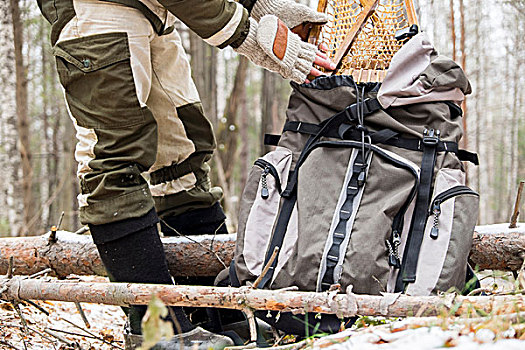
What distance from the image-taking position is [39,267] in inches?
102

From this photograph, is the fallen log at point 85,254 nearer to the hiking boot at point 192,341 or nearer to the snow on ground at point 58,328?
the snow on ground at point 58,328

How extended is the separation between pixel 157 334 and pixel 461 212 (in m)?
1.32

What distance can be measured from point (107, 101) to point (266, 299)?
937 mm

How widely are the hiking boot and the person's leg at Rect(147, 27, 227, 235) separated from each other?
0.57m

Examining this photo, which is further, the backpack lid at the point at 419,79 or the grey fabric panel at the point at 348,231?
the backpack lid at the point at 419,79

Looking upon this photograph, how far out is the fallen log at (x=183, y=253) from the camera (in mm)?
2219

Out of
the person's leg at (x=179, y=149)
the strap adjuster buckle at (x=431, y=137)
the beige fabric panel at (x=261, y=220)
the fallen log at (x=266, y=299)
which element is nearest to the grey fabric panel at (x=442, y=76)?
the strap adjuster buckle at (x=431, y=137)

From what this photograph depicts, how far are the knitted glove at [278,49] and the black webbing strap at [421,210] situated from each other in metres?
0.55

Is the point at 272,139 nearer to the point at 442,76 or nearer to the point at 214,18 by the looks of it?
the point at 214,18

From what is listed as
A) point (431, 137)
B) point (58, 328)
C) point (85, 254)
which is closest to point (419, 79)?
point (431, 137)

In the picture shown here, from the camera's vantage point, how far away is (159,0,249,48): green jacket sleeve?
1.94 meters

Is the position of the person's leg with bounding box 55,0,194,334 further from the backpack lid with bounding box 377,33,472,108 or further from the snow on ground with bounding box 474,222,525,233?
the snow on ground with bounding box 474,222,525,233

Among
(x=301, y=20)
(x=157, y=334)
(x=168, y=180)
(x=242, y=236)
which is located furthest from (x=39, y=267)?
(x=157, y=334)

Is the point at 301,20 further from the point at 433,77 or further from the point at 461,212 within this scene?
the point at 461,212
